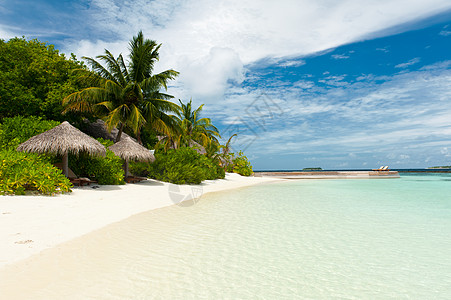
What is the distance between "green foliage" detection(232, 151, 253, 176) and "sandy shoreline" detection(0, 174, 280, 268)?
1897 cm

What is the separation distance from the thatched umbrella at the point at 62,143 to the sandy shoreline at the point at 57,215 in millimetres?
1370

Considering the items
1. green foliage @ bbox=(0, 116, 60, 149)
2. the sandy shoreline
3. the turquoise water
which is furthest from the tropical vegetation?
the turquoise water

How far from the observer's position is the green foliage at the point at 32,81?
14602mm

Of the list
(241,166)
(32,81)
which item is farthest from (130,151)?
(241,166)

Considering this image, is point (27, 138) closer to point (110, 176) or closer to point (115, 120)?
point (110, 176)

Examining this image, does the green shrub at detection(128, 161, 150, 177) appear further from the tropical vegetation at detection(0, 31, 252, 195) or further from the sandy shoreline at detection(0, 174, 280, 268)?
the sandy shoreline at detection(0, 174, 280, 268)

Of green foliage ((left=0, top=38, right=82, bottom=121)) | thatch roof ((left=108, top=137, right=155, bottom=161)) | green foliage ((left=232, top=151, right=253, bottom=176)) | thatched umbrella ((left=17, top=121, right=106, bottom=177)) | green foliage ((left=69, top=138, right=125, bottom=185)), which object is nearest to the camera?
thatched umbrella ((left=17, top=121, right=106, bottom=177))

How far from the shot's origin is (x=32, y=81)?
15.6 meters

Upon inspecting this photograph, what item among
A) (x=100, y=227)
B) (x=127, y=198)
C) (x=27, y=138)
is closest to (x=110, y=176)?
(x=127, y=198)

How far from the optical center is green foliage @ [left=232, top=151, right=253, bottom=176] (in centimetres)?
2872

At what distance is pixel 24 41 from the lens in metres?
17.2

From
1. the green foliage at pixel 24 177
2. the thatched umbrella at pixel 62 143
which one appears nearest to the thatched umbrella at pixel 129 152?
the thatched umbrella at pixel 62 143

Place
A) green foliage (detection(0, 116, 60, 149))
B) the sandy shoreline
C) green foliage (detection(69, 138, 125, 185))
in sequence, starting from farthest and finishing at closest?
green foliage (detection(69, 138, 125, 185))
green foliage (detection(0, 116, 60, 149))
the sandy shoreline

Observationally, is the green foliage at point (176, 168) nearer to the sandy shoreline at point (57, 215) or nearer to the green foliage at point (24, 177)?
the sandy shoreline at point (57, 215)
